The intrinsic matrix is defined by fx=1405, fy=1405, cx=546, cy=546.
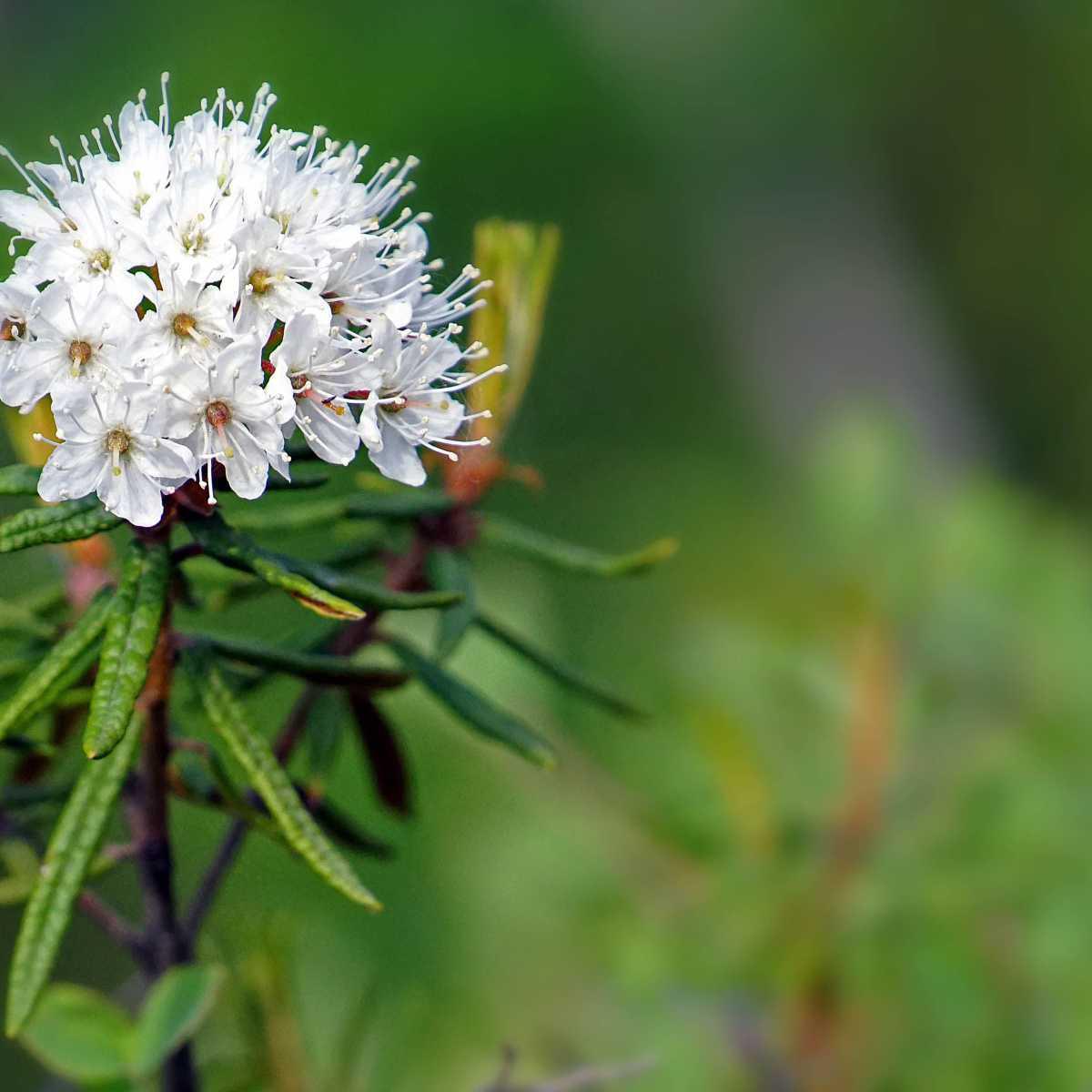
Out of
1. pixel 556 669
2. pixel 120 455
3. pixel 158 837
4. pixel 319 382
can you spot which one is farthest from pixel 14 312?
pixel 556 669

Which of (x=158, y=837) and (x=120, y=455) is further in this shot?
(x=158, y=837)

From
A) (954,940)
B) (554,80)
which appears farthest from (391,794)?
(554,80)

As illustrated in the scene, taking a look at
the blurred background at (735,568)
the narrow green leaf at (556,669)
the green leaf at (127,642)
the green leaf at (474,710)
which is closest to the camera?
the green leaf at (127,642)

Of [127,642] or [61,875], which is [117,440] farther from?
[61,875]

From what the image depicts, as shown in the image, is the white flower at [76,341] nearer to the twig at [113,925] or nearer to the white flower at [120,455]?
the white flower at [120,455]

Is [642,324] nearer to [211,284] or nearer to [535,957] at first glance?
[535,957]

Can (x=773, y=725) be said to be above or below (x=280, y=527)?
below

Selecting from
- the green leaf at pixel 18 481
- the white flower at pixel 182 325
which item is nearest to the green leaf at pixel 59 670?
the green leaf at pixel 18 481
